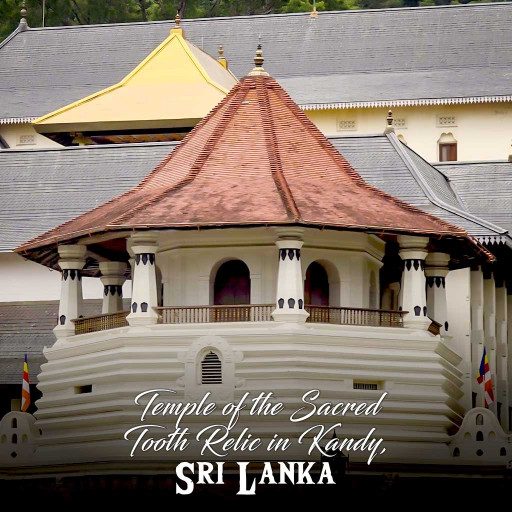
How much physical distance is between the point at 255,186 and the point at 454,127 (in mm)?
23616

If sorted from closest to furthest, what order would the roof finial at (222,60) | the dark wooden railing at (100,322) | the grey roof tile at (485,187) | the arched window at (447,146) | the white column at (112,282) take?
the dark wooden railing at (100,322), the white column at (112,282), the grey roof tile at (485,187), the arched window at (447,146), the roof finial at (222,60)

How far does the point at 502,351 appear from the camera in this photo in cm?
5588

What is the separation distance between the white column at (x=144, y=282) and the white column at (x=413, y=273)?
5.09 m

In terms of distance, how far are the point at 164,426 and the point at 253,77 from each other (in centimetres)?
891

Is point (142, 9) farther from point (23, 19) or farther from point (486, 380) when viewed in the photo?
point (486, 380)

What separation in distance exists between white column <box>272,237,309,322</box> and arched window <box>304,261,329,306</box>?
176cm

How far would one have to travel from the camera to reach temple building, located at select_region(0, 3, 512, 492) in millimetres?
45531

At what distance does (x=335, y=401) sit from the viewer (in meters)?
45.2

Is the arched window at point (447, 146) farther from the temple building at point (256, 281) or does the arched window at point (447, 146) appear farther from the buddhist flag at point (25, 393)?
the buddhist flag at point (25, 393)

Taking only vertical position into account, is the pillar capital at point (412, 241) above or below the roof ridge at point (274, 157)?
below

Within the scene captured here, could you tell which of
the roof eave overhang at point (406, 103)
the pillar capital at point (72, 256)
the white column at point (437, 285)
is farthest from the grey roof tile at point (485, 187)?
the pillar capital at point (72, 256)

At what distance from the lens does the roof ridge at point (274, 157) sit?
46.0 m

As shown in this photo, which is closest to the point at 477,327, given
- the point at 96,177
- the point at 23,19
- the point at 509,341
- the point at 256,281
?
the point at 509,341

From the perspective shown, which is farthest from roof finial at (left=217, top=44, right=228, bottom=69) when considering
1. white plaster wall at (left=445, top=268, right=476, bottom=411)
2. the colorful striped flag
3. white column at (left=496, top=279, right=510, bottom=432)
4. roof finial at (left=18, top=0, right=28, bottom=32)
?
the colorful striped flag
